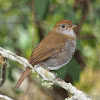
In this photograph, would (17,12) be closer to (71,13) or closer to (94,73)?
(71,13)

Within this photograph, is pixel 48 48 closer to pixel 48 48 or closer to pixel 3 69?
pixel 48 48

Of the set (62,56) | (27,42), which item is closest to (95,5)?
(27,42)

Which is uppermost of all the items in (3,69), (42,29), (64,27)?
(42,29)

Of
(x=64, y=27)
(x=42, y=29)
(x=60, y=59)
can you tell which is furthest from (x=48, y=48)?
(x=42, y=29)

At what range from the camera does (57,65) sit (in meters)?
3.50

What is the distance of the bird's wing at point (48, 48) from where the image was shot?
3.38m

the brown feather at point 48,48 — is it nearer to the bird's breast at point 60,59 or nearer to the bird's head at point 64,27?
the bird's breast at point 60,59

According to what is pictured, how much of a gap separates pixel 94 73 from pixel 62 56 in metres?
3.00

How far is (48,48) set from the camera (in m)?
3.52

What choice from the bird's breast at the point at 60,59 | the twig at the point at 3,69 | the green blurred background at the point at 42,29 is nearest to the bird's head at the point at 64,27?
the green blurred background at the point at 42,29

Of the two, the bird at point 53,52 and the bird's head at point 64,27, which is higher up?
the bird's head at point 64,27

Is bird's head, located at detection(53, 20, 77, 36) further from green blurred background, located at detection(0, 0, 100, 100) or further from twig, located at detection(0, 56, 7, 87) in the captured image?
twig, located at detection(0, 56, 7, 87)

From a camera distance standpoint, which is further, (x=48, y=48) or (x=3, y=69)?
(x=48, y=48)

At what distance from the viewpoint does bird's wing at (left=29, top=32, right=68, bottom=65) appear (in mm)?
3381
